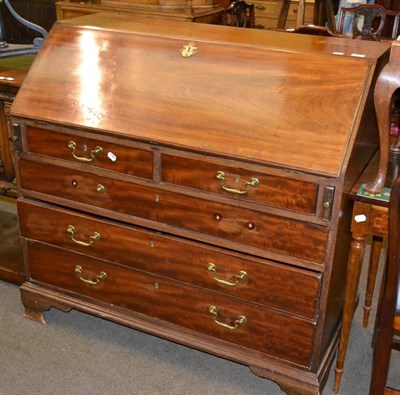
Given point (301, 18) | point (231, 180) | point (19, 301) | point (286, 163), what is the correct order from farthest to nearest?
point (301, 18) < point (19, 301) < point (231, 180) < point (286, 163)

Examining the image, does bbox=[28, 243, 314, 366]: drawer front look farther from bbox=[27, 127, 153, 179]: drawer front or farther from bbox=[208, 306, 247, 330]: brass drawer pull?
bbox=[27, 127, 153, 179]: drawer front

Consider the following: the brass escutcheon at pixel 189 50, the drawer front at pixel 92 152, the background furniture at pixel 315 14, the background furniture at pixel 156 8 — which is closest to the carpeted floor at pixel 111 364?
the drawer front at pixel 92 152

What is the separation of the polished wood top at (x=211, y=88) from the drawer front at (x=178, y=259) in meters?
0.38

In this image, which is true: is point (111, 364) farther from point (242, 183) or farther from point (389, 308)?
point (389, 308)

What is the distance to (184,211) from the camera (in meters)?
2.05

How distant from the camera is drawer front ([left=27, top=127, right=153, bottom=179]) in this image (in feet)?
6.76

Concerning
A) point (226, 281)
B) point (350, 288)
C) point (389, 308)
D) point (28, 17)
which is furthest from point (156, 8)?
point (389, 308)

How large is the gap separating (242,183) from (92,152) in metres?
0.59

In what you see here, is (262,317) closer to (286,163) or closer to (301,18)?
(286,163)

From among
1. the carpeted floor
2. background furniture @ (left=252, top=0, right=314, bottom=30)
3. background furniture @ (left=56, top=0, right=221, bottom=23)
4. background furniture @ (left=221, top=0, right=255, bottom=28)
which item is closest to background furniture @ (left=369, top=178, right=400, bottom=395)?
the carpeted floor

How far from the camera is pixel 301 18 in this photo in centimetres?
516

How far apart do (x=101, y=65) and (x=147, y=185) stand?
1.61 ft

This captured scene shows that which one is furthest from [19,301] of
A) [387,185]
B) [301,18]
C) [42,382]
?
[301,18]

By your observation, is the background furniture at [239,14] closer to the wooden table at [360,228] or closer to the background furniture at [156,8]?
the background furniture at [156,8]
